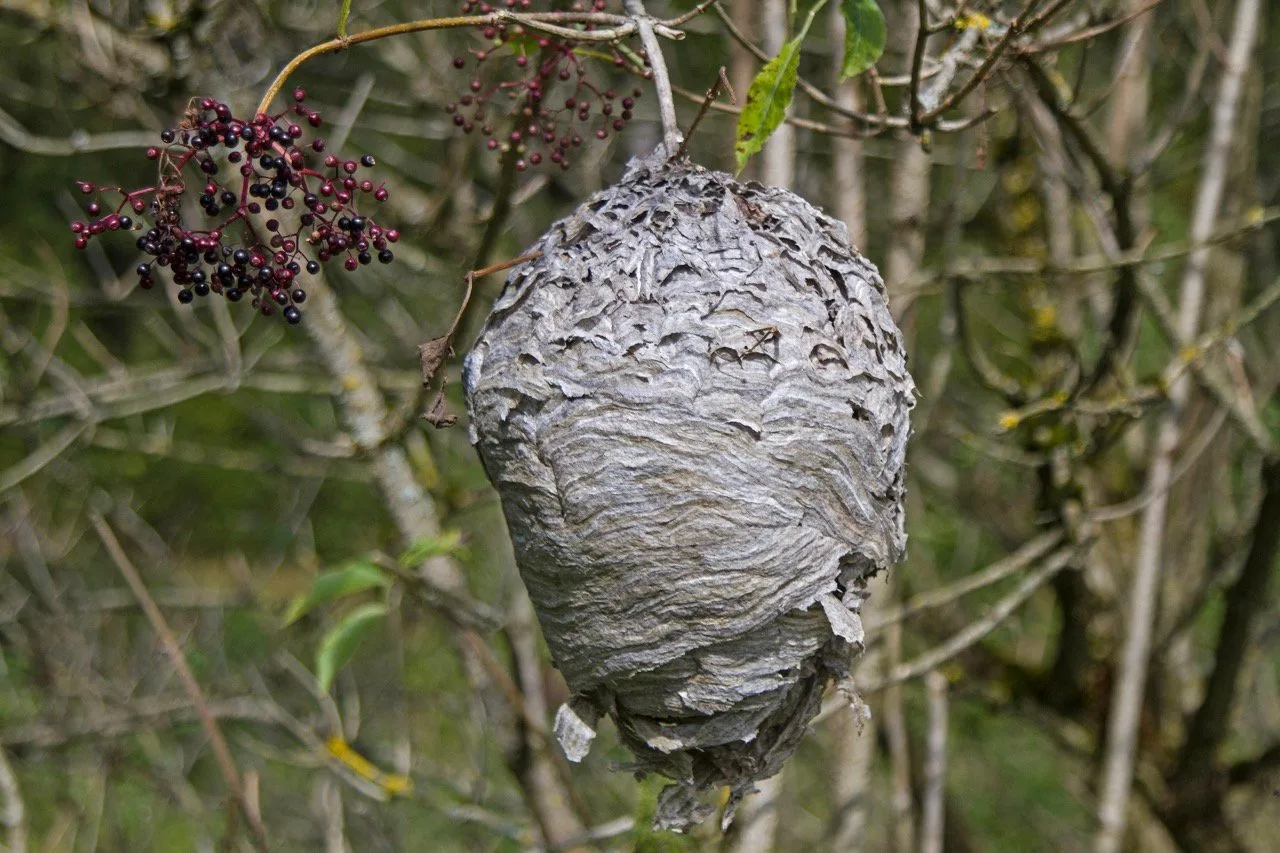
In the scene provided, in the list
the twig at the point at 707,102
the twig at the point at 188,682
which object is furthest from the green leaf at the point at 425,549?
the twig at the point at 707,102

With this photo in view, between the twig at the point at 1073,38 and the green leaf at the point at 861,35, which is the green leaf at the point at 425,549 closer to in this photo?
the green leaf at the point at 861,35

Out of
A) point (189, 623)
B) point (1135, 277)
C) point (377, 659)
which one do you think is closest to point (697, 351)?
point (1135, 277)

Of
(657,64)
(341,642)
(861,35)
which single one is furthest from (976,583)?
(657,64)

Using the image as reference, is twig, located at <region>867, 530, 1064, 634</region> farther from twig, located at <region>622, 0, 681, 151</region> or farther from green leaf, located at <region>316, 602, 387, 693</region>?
twig, located at <region>622, 0, 681, 151</region>

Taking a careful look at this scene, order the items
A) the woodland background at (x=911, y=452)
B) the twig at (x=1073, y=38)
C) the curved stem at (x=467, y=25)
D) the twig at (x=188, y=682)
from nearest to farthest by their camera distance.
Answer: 1. the curved stem at (x=467, y=25)
2. the twig at (x=1073, y=38)
3. the twig at (x=188, y=682)
4. the woodland background at (x=911, y=452)

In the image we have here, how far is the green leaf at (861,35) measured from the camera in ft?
6.12

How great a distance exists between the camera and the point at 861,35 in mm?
1881

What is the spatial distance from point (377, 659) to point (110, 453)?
2672mm

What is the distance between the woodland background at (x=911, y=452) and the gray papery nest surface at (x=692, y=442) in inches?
14.9

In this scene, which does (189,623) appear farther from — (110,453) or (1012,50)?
(1012,50)

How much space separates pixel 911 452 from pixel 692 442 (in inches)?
175

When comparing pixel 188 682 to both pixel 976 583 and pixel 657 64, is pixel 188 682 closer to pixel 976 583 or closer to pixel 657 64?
pixel 657 64

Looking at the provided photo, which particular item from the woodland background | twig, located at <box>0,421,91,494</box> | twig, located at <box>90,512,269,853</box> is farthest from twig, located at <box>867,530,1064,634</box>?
twig, located at <box>0,421,91,494</box>

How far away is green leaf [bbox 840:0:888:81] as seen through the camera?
1.87 m
